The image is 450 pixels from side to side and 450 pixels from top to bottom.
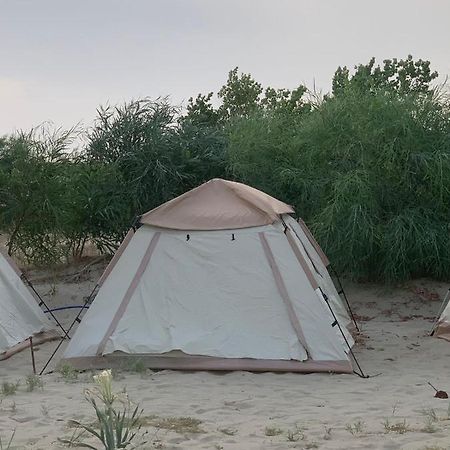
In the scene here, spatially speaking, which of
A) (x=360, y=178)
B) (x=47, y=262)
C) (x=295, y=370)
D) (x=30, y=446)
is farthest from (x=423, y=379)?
(x=47, y=262)

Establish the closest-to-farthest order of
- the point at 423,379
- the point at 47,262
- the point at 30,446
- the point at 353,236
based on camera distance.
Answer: the point at 30,446 → the point at 423,379 → the point at 353,236 → the point at 47,262

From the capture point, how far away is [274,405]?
19.8 ft

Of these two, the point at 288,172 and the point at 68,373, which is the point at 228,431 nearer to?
the point at 68,373

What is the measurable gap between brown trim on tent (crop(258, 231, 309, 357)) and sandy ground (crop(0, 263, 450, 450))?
40 centimetres

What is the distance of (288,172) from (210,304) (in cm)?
532

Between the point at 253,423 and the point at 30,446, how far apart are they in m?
1.58

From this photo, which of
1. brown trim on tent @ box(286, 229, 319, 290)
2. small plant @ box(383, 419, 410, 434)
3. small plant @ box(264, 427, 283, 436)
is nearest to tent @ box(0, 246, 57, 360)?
brown trim on tent @ box(286, 229, 319, 290)

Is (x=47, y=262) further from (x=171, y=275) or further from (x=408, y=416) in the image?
(x=408, y=416)

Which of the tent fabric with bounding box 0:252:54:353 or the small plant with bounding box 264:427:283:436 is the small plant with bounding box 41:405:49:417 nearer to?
the small plant with bounding box 264:427:283:436

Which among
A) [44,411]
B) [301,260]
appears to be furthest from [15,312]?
[301,260]

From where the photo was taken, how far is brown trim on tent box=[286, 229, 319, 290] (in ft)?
24.2

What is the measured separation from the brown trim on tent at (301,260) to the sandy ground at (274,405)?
0.93m

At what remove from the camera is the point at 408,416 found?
18.0 feet

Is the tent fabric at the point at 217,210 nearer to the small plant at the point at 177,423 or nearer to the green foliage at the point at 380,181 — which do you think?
the small plant at the point at 177,423
